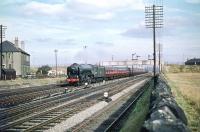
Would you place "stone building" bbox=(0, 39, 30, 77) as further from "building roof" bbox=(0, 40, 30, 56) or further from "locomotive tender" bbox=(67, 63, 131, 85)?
"locomotive tender" bbox=(67, 63, 131, 85)

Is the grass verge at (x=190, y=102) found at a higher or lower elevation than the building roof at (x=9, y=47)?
lower

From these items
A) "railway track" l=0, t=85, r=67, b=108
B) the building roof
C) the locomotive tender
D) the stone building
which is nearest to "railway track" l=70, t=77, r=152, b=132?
"railway track" l=0, t=85, r=67, b=108

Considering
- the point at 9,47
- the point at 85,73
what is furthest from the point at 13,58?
the point at 85,73

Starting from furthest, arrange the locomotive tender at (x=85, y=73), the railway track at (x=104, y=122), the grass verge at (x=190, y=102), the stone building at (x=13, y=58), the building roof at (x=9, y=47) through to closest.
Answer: the building roof at (x=9, y=47)
the stone building at (x=13, y=58)
the locomotive tender at (x=85, y=73)
the railway track at (x=104, y=122)
the grass verge at (x=190, y=102)

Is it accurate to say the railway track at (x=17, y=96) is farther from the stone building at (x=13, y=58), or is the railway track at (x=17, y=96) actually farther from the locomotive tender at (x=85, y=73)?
the stone building at (x=13, y=58)

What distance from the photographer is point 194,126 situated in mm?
14641

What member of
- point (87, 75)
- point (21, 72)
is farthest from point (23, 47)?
point (87, 75)

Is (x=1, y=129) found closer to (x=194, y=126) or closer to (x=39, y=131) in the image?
(x=39, y=131)

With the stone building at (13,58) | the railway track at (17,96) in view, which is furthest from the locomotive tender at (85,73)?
the stone building at (13,58)

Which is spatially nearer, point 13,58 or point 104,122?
point 104,122

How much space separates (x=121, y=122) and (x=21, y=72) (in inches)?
2986

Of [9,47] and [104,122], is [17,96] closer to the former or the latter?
[104,122]

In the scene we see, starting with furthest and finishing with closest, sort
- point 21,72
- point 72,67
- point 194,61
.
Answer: point 194,61, point 21,72, point 72,67

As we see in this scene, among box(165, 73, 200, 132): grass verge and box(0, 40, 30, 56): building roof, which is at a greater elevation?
box(0, 40, 30, 56): building roof
